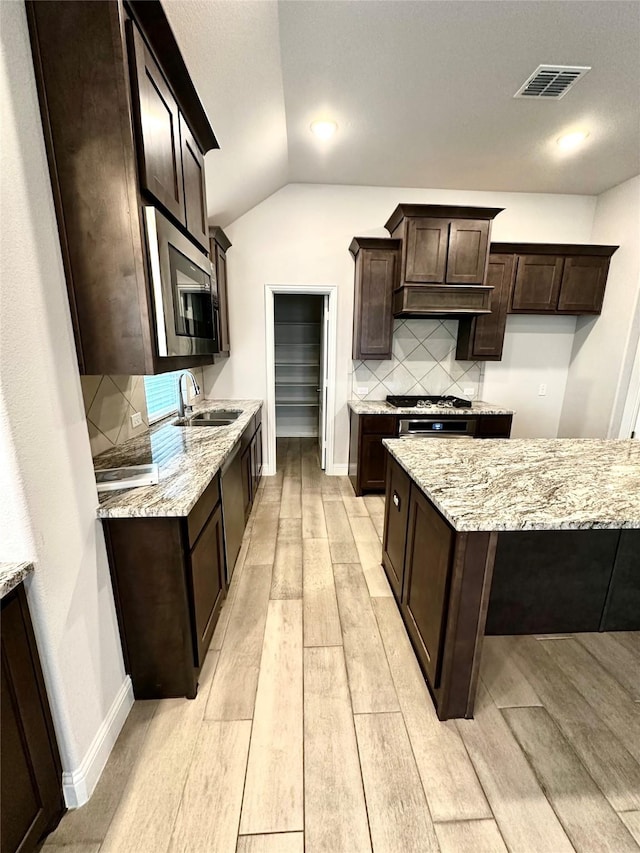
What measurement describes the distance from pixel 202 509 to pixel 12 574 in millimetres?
728

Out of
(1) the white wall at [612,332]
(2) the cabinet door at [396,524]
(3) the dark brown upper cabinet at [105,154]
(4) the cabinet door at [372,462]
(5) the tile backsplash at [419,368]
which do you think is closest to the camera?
(3) the dark brown upper cabinet at [105,154]

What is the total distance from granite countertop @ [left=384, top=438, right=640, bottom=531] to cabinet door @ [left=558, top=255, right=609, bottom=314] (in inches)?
80.4

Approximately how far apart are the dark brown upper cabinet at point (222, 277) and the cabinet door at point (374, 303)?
1.29 metres

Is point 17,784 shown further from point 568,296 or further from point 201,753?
point 568,296

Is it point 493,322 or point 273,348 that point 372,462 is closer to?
point 273,348

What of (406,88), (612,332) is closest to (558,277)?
(612,332)

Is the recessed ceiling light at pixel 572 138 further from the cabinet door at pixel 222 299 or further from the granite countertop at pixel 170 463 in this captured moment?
the granite countertop at pixel 170 463

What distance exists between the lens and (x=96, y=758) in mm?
1210

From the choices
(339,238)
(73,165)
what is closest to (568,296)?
(339,238)

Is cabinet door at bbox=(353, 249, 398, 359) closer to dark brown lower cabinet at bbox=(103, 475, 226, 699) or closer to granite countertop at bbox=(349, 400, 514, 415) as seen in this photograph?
granite countertop at bbox=(349, 400, 514, 415)

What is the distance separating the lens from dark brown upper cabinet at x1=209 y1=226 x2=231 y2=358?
3.02 m

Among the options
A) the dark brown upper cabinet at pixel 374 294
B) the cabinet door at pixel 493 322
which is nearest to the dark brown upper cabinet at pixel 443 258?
the dark brown upper cabinet at pixel 374 294

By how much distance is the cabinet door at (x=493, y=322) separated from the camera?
344 centimetres

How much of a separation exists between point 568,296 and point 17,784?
189 inches
